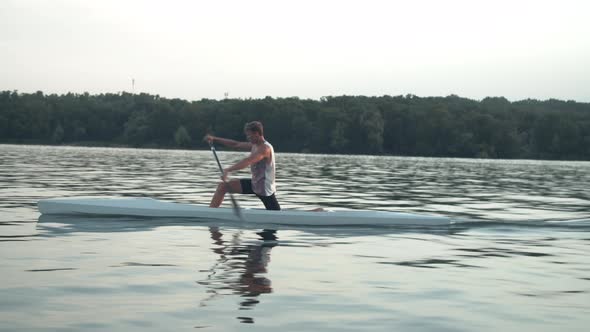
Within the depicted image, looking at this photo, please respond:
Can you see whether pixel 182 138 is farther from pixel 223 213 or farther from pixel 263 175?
pixel 263 175

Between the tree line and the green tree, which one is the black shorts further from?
the green tree

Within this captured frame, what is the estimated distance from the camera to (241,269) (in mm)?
9117

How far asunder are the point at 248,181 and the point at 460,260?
16.5 ft

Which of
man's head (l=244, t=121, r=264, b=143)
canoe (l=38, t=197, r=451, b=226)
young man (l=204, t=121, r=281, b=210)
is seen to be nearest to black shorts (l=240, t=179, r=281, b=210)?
young man (l=204, t=121, r=281, b=210)

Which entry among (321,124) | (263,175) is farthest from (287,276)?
(321,124)

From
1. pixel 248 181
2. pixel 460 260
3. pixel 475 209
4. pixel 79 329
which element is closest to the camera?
pixel 79 329

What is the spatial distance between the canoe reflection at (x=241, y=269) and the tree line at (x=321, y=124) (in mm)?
101388

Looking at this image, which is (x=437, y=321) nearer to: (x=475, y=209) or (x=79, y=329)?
(x=79, y=329)

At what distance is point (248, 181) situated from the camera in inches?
555

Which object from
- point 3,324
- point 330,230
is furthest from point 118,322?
point 330,230

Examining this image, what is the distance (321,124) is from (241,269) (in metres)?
116

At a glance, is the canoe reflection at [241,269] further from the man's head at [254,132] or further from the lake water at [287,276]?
Result: the man's head at [254,132]

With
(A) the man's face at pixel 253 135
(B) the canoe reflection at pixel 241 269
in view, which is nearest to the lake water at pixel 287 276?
(B) the canoe reflection at pixel 241 269

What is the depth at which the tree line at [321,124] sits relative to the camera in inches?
4446
